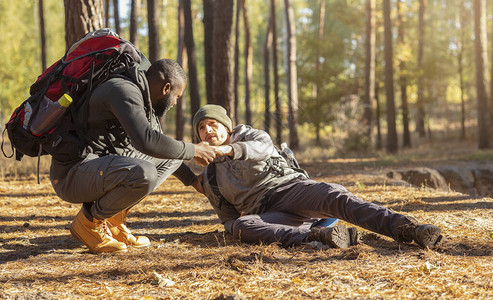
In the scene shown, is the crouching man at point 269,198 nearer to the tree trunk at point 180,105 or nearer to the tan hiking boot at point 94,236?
the tan hiking boot at point 94,236

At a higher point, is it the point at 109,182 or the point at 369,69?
the point at 369,69

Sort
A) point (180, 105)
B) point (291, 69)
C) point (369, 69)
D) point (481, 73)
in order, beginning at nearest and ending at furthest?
1. point (481, 73)
2. point (291, 69)
3. point (180, 105)
4. point (369, 69)

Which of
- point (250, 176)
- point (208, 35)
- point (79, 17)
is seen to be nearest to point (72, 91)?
point (250, 176)

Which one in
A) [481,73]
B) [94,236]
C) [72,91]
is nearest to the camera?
[72,91]

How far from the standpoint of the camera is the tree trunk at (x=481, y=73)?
16.1 meters

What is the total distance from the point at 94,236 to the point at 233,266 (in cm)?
123

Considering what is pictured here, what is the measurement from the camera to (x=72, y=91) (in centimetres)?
364

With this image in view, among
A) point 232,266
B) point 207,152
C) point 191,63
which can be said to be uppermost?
point 191,63

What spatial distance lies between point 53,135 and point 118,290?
134cm

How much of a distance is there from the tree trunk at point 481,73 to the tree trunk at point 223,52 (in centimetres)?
1005

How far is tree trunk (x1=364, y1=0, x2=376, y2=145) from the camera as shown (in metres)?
17.7

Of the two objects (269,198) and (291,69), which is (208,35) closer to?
(291,69)

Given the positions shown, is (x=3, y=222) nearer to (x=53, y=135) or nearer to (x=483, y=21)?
(x=53, y=135)

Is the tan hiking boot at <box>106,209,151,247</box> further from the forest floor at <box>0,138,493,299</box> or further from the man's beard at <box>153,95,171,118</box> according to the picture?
the man's beard at <box>153,95,171,118</box>
